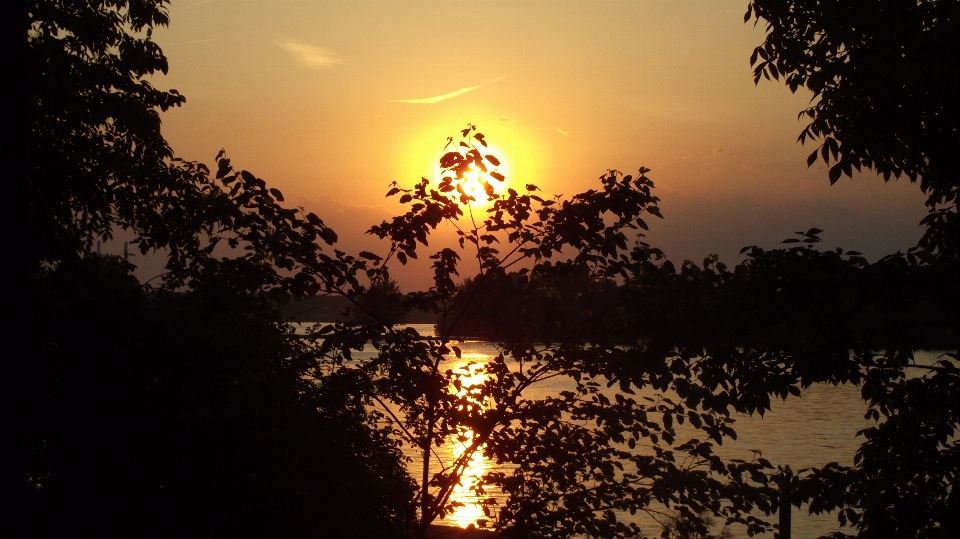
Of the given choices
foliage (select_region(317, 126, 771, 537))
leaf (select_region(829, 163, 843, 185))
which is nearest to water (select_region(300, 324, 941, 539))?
foliage (select_region(317, 126, 771, 537))

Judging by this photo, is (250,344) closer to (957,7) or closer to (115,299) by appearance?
(115,299)

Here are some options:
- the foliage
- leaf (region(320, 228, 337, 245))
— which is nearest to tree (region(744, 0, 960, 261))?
the foliage

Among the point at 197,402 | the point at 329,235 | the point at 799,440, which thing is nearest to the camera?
the point at 329,235

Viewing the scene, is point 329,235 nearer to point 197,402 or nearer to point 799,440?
point 197,402

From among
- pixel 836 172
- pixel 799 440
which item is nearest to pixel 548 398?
pixel 836 172

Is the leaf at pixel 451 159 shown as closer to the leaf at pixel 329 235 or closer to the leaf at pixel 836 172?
the leaf at pixel 329 235

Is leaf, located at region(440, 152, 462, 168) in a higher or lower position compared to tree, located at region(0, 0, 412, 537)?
higher

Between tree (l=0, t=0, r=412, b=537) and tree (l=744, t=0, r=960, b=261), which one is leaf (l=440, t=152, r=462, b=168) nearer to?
tree (l=0, t=0, r=412, b=537)

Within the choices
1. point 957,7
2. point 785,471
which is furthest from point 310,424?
point 957,7

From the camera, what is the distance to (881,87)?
6301 millimetres

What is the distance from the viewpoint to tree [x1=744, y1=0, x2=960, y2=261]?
605 cm

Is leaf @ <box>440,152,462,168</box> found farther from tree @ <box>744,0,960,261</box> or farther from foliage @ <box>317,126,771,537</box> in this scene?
tree @ <box>744,0,960,261</box>

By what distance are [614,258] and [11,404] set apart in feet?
13.5

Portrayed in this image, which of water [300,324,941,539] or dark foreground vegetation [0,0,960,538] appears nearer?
dark foreground vegetation [0,0,960,538]
